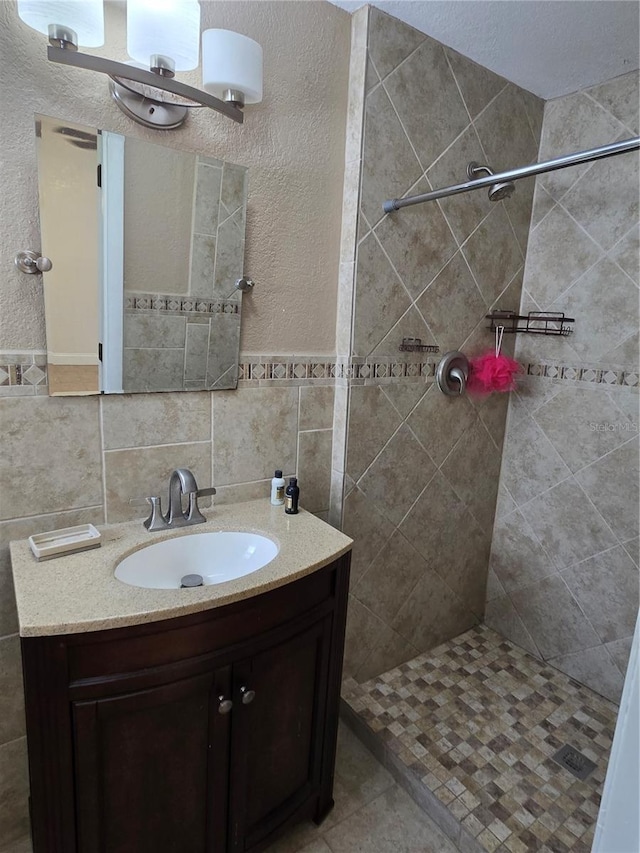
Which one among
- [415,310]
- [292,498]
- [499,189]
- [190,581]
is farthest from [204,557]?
[499,189]

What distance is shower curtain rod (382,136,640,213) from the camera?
3.59 feet

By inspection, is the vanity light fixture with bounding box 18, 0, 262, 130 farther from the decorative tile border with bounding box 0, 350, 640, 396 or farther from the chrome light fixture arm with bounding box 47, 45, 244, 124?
the decorative tile border with bounding box 0, 350, 640, 396

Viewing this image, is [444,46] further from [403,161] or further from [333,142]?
[333,142]

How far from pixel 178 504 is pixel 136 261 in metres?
0.66

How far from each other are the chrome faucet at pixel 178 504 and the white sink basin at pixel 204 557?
0.05m

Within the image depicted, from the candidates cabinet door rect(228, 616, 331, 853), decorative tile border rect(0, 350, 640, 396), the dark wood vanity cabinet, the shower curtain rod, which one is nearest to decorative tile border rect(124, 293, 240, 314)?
decorative tile border rect(0, 350, 640, 396)

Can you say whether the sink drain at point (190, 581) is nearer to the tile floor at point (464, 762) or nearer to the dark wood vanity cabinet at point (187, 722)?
the dark wood vanity cabinet at point (187, 722)

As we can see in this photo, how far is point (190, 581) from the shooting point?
50.9 inches

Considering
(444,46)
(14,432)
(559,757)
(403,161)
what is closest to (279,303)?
(403,161)

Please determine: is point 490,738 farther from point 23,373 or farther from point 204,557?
point 23,373

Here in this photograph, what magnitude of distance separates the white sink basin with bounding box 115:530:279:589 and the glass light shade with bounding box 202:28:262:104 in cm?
116

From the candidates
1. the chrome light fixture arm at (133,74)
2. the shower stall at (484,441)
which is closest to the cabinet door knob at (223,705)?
the shower stall at (484,441)

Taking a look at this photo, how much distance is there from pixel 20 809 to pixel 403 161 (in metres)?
2.23

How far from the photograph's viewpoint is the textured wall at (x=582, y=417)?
1810 mm
